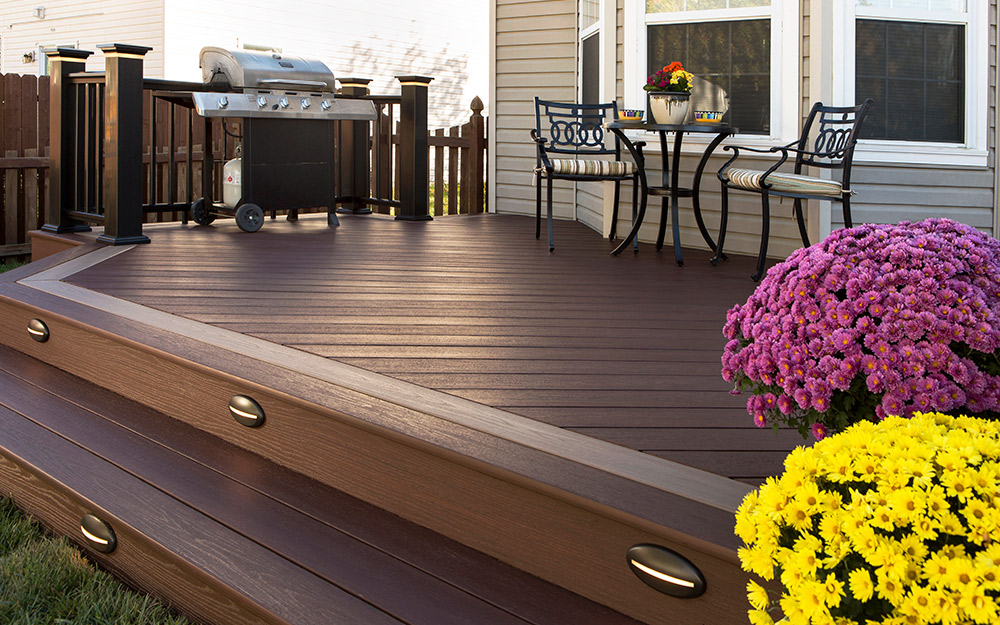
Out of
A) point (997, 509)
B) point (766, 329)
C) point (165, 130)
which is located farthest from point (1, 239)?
point (997, 509)

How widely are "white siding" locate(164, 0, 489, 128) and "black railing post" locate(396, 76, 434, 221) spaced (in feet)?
17.8

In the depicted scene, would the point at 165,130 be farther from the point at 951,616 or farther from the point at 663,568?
the point at 951,616

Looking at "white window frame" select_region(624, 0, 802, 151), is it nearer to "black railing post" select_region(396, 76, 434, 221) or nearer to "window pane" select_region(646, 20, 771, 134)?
"window pane" select_region(646, 20, 771, 134)

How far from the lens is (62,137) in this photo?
15.8 ft

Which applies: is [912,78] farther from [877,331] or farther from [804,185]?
[877,331]

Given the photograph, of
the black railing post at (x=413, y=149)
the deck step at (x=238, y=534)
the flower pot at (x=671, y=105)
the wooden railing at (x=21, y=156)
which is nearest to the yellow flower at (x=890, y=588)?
the deck step at (x=238, y=534)

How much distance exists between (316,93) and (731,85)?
2.46 m

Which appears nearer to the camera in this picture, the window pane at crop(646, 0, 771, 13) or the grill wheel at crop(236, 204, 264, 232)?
the window pane at crop(646, 0, 771, 13)

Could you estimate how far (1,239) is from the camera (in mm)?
6145

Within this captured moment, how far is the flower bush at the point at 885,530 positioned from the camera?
0.99m

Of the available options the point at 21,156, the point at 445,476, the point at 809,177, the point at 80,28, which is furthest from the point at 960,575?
the point at 80,28

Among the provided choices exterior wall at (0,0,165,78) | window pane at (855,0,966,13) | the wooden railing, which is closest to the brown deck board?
window pane at (855,0,966,13)

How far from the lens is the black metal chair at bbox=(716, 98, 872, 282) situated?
4.01m

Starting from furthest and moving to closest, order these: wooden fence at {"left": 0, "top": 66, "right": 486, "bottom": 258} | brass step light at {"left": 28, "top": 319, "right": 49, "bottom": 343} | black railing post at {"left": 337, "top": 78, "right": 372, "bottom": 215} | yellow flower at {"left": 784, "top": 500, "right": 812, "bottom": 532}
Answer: black railing post at {"left": 337, "top": 78, "right": 372, "bottom": 215}
wooden fence at {"left": 0, "top": 66, "right": 486, "bottom": 258}
brass step light at {"left": 28, "top": 319, "right": 49, "bottom": 343}
yellow flower at {"left": 784, "top": 500, "right": 812, "bottom": 532}
